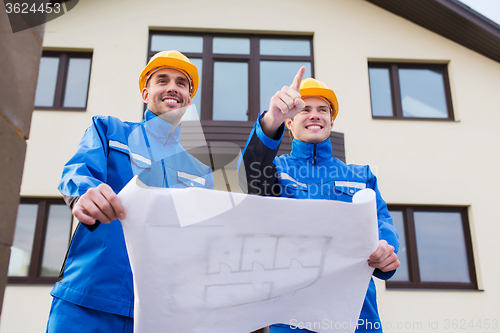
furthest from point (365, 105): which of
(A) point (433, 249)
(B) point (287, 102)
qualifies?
(B) point (287, 102)

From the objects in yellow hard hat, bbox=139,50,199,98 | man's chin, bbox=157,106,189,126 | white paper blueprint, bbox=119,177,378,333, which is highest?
yellow hard hat, bbox=139,50,199,98

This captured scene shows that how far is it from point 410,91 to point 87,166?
7862 millimetres

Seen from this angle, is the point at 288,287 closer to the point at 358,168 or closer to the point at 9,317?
the point at 358,168

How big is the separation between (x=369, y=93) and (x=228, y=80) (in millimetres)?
2796

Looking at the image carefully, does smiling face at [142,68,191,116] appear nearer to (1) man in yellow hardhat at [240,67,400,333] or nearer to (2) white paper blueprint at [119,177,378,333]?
(1) man in yellow hardhat at [240,67,400,333]

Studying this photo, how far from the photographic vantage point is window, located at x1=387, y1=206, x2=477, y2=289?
6.80m

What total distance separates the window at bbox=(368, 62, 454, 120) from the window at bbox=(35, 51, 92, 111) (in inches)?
227

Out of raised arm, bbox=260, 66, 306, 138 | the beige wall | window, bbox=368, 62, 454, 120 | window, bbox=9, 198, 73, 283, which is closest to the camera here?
raised arm, bbox=260, 66, 306, 138

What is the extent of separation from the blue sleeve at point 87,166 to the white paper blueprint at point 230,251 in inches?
8.2

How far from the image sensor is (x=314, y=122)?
2.11m

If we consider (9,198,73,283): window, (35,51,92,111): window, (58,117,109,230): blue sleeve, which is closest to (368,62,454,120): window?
(35,51,92,111): window

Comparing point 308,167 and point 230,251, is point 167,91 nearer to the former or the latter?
point 308,167

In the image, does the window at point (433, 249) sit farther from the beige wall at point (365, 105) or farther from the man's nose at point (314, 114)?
the man's nose at point (314, 114)

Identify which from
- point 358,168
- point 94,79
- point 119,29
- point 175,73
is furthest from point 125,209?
point 119,29
